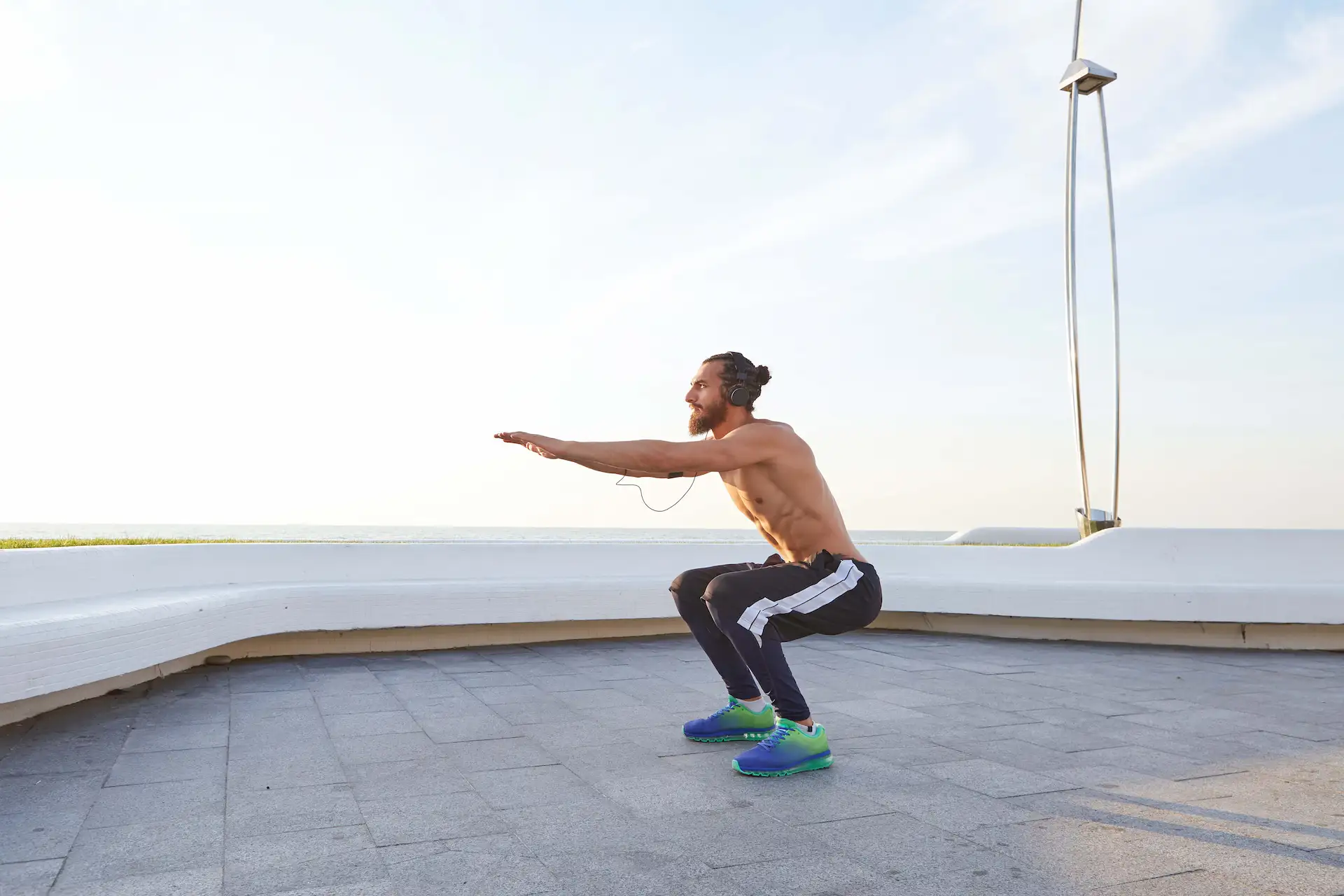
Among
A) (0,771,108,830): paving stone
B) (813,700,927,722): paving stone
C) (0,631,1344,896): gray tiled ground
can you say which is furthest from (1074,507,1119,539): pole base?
(0,771,108,830): paving stone

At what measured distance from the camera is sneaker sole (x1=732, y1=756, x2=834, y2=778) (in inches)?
111

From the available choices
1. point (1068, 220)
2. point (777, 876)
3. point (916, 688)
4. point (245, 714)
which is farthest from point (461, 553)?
point (1068, 220)

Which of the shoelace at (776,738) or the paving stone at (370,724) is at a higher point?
the shoelace at (776,738)

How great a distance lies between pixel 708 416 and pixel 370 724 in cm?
165

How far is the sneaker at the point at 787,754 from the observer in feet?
9.21

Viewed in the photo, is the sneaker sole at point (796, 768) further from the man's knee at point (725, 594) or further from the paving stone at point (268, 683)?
the paving stone at point (268, 683)

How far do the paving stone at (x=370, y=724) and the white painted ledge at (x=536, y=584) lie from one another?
87 centimetres

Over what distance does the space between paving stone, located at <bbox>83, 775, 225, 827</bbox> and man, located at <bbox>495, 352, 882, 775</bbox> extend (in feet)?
4.03

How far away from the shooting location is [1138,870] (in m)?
2.02

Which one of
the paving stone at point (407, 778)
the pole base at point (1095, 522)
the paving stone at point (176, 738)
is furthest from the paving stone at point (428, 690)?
the pole base at point (1095, 522)

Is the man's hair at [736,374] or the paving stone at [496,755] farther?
the man's hair at [736,374]

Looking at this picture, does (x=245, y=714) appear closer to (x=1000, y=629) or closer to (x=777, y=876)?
(x=777, y=876)

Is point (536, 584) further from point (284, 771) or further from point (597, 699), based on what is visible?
point (284, 771)

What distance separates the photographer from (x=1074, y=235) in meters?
7.88
